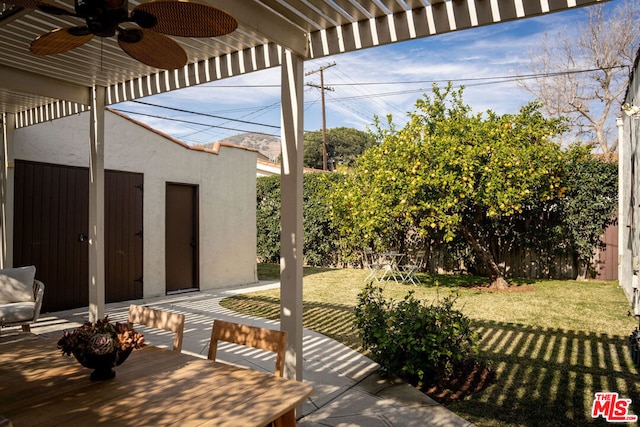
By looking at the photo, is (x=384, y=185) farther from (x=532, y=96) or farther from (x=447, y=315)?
(x=532, y=96)

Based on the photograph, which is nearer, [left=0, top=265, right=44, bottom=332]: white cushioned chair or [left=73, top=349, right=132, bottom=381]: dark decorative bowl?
[left=73, top=349, right=132, bottom=381]: dark decorative bowl

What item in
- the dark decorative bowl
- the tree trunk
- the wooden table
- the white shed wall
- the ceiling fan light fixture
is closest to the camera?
the wooden table

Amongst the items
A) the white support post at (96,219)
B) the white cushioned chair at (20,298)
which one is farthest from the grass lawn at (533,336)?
the white cushioned chair at (20,298)

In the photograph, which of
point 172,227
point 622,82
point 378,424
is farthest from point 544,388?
point 622,82

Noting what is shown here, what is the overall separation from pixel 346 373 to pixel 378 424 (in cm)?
101

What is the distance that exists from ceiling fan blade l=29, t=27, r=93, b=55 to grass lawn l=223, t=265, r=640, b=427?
3.30 m

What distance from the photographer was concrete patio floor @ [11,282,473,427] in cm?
282

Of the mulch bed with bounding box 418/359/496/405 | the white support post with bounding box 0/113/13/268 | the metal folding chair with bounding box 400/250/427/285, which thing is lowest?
the mulch bed with bounding box 418/359/496/405

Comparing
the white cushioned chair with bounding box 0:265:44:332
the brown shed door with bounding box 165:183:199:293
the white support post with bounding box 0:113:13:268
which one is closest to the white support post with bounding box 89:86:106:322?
the white cushioned chair with bounding box 0:265:44:332

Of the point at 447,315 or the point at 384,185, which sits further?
the point at 384,185

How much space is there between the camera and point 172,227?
811cm

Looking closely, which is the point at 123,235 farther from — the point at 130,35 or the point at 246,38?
the point at 130,35

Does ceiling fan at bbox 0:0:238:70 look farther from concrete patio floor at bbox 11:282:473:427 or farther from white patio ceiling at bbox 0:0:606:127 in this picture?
concrete patio floor at bbox 11:282:473:427

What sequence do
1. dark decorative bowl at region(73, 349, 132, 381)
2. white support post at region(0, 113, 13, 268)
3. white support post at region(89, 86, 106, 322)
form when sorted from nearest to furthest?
dark decorative bowl at region(73, 349, 132, 381)
white support post at region(89, 86, 106, 322)
white support post at region(0, 113, 13, 268)
